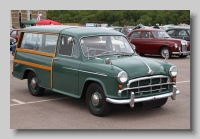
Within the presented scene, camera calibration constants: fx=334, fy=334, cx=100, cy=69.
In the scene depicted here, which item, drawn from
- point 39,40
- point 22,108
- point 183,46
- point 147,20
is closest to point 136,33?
point 183,46

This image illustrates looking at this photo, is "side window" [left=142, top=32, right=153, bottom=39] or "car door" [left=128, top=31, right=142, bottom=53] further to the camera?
"car door" [left=128, top=31, right=142, bottom=53]

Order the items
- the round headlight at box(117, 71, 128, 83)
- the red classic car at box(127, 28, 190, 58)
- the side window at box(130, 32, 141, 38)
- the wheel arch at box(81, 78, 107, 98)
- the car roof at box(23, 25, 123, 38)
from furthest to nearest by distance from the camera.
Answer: the side window at box(130, 32, 141, 38)
the red classic car at box(127, 28, 190, 58)
the car roof at box(23, 25, 123, 38)
the wheel arch at box(81, 78, 107, 98)
the round headlight at box(117, 71, 128, 83)

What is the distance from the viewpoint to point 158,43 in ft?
59.9

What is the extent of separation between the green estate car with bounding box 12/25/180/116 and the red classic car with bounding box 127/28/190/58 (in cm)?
1025

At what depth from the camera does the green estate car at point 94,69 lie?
645 centimetres

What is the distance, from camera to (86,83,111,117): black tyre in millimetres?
6600

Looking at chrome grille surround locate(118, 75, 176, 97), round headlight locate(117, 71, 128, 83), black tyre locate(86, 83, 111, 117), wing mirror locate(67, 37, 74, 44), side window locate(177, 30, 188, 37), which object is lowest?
black tyre locate(86, 83, 111, 117)

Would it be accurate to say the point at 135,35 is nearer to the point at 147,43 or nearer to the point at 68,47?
the point at 147,43

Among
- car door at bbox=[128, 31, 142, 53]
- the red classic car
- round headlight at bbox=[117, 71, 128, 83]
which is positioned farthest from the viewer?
car door at bbox=[128, 31, 142, 53]

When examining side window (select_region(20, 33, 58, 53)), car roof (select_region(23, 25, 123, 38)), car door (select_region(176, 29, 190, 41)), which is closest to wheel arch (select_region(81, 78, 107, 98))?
car roof (select_region(23, 25, 123, 38))

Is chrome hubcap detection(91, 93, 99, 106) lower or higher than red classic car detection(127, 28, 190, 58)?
lower

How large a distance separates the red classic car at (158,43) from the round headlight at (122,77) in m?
11.6

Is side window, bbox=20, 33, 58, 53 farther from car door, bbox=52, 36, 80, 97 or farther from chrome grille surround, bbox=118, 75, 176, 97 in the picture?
chrome grille surround, bbox=118, 75, 176, 97

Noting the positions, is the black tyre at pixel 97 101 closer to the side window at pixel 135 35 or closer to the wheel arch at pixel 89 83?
the wheel arch at pixel 89 83
